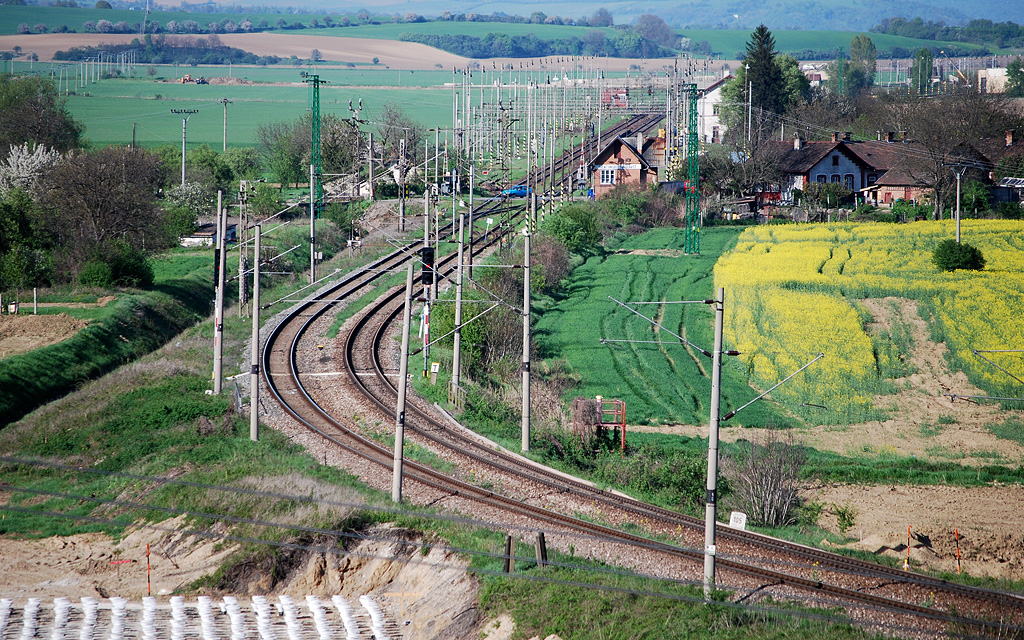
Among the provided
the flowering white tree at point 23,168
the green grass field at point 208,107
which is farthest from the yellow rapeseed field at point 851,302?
the green grass field at point 208,107

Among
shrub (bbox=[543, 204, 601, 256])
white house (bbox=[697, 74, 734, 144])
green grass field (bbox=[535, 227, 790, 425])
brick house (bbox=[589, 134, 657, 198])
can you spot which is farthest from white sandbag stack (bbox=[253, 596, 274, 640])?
white house (bbox=[697, 74, 734, 144])

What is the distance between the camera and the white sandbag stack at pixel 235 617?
54.4ft

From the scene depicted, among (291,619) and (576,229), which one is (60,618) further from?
(576,229)

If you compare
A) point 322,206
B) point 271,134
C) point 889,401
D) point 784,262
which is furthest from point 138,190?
point 271,134

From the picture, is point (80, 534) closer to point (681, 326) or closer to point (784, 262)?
point (681, 326)

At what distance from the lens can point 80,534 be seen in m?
21.1

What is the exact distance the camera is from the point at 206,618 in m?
17.0

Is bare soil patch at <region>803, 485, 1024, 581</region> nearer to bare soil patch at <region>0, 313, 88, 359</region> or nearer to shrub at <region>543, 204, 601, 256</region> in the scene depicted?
bare soil patch at <region>0, 313, 88, 359</region>

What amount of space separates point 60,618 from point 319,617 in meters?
4.57

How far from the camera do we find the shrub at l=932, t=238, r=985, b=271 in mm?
43688

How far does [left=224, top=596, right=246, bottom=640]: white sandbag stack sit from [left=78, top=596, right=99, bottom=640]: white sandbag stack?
2242mm

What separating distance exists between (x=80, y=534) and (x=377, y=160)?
178 feet

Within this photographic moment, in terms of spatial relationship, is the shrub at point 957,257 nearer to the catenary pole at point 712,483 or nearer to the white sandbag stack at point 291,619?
the catenary pole at point 712,483

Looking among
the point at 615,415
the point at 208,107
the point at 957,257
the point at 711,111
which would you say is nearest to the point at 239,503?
the point at 615,415
